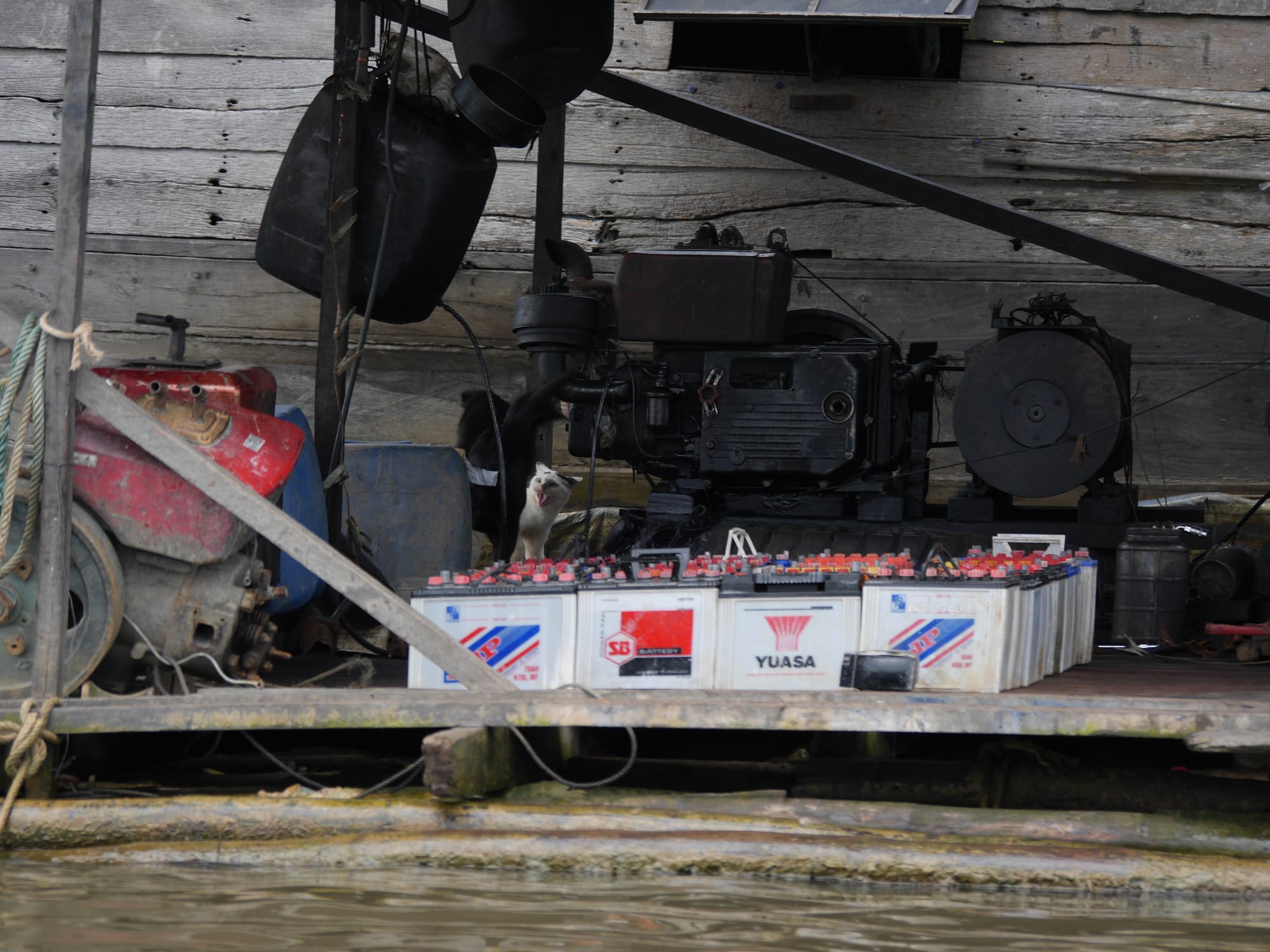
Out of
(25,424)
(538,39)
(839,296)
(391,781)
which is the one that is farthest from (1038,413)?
(25,424)

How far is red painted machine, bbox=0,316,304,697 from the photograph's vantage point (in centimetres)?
458

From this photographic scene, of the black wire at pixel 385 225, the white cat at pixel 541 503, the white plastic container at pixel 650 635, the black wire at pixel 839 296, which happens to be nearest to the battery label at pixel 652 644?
the white plastic container at pixel 650 635

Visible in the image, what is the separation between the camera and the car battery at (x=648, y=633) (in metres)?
4.48

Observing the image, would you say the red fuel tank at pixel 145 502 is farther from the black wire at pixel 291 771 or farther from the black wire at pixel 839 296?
the black wire at pixel 839 296

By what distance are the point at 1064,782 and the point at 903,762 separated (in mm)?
480

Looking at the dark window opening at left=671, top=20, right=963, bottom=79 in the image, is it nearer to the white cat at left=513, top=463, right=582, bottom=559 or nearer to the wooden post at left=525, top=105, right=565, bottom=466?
the wooden post at left=525, top=105, right=565, bottom=466

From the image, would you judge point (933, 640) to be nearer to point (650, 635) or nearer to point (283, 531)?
point (650, 635)

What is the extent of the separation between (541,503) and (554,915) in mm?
3574

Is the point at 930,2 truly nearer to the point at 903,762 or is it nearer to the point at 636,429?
the point at 636,429

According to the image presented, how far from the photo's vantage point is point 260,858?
4145 mm

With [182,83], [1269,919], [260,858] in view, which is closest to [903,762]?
[1269,919]

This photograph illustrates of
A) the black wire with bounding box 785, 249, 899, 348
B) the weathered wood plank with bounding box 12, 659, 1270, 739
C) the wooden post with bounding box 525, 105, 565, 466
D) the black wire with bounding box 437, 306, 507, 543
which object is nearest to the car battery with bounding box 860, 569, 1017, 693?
the weathered wood plank with bounding box 12, 659, 1270, 739

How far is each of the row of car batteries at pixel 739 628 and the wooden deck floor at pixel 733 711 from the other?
0.33 feet

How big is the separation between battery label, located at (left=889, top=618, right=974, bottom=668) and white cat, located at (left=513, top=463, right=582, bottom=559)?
2.82 m
